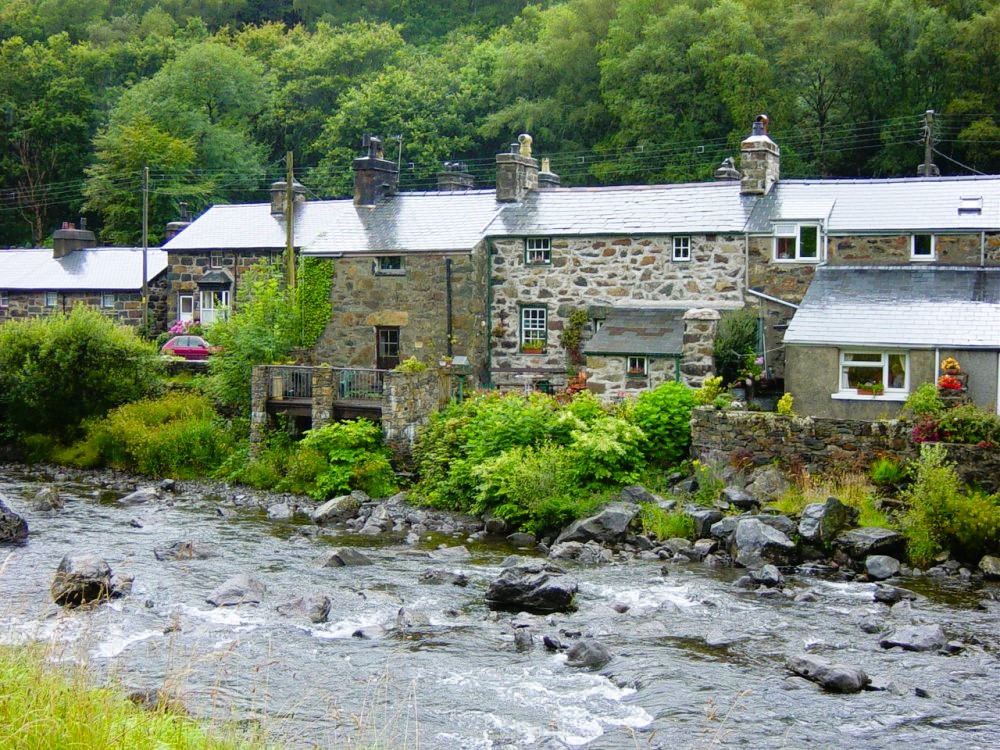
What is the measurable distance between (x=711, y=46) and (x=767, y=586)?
36404 millimetres

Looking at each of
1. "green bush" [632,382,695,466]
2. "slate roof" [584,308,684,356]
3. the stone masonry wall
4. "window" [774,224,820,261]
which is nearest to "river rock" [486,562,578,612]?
"green bush" [632,382,695,466]

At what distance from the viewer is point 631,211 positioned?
34.3m

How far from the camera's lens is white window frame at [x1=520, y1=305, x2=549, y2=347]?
34.5 metres

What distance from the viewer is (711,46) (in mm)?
51750

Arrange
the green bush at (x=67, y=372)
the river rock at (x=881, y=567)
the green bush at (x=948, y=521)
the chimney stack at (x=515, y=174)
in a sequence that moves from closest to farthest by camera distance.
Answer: the river rock at (x=881, y=567) → the green bush at (x=948, y=521) → the green bush at (x=67, y=372) → the chimney stack at (x=515, y=174)

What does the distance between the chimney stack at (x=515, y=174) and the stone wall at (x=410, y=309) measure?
326 centimetres

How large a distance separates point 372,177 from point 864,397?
19.8 meters

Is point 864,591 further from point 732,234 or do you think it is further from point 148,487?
point 148,487

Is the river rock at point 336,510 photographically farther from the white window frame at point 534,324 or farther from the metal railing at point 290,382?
the white window frame at point 534,324

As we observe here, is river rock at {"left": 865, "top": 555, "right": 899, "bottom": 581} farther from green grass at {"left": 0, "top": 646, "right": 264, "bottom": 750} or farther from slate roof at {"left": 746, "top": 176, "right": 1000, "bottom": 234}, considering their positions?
green grass at {"left": 0, "top": 646, "right": 264, "bottom": 750}

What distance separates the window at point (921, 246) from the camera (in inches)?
1171

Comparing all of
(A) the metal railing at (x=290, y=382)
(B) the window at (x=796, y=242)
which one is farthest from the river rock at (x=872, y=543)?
(A) the metal railing at (x=290, y=382)

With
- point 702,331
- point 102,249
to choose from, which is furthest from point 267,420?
point 102,249

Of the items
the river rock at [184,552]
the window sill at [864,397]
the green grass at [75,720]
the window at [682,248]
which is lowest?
the river rock at [184,552]
